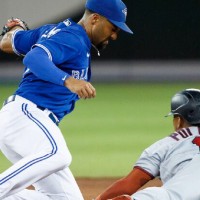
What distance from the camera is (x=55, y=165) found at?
16.0 ft

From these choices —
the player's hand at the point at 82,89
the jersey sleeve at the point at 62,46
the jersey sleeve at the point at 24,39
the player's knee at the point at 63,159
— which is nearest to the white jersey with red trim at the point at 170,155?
the player's hand at the point at 82,89

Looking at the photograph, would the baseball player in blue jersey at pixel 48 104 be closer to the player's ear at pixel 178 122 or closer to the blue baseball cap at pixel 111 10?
the blue baseball cap at pixel 111 10

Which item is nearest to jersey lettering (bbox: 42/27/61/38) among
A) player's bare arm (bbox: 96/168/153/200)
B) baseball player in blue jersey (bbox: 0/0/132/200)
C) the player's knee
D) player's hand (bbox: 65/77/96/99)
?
baseball player in blue jersey (bbox: 0/0/132/200)

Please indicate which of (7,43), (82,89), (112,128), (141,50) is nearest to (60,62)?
(82,89)

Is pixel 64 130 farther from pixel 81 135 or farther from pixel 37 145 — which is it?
pixel 37 145

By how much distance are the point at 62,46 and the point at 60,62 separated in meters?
0.11

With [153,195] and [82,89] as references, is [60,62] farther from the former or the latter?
[153,195]

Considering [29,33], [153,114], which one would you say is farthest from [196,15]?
[29,33]

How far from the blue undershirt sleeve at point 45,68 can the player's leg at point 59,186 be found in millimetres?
797

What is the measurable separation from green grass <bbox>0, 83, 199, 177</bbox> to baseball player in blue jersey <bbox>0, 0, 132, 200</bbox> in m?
2.97

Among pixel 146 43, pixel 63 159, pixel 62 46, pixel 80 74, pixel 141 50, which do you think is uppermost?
pixel 62 46

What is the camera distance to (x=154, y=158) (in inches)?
175

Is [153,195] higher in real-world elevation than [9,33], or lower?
lower

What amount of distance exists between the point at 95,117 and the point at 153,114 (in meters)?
0.95
